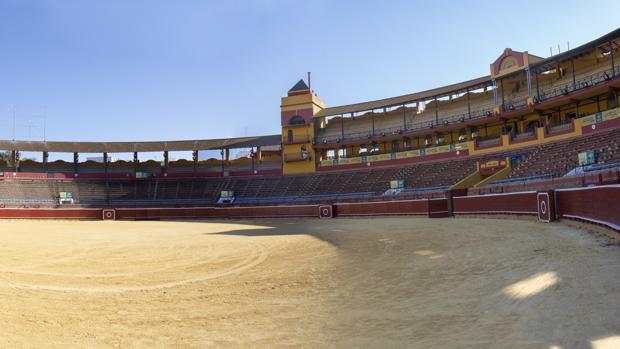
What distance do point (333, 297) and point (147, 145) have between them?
5246cm

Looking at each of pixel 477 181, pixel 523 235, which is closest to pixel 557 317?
pixel 523 235

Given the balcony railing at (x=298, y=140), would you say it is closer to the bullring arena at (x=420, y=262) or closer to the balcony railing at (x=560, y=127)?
the bullring arena at (x=420, y=262)

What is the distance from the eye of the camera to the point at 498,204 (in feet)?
76.5

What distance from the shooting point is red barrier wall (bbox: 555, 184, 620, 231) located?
11.4 metres

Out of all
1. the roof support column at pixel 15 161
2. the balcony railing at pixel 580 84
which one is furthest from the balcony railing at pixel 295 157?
the roof support column at pixel 15 161

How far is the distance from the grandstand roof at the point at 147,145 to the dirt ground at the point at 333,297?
40.5m

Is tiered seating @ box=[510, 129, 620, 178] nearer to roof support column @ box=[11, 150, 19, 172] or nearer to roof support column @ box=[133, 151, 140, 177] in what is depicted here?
roof support column @ box=[133, 151, 140, 177]

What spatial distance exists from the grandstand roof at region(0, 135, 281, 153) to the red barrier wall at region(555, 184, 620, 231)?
3907 centimetres

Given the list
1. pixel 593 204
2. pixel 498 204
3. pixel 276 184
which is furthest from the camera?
pixel 276 184

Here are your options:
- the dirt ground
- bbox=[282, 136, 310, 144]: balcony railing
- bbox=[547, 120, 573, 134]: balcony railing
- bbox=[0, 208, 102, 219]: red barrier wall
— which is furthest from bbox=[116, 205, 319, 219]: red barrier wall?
the dirt ground

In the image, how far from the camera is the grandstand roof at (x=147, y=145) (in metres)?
52.4

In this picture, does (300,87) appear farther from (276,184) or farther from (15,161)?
(15,161)

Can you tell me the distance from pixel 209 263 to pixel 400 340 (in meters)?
7.98

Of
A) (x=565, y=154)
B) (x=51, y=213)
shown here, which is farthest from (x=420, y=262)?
(x=51, y=213)
